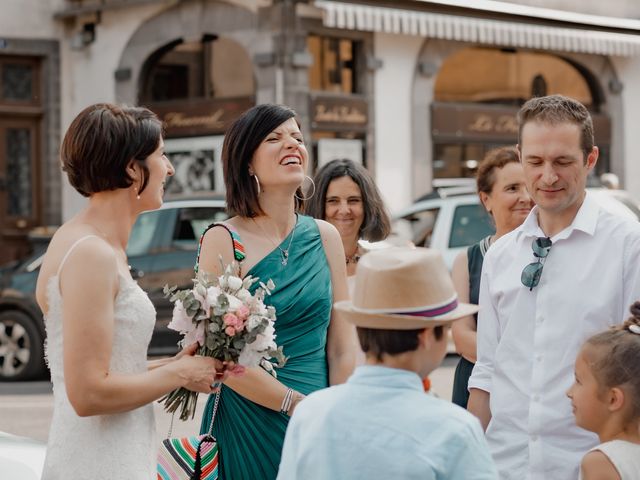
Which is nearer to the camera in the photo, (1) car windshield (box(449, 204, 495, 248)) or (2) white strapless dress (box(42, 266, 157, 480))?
(2) white strapless dress (box(42, 266, 157, 480))

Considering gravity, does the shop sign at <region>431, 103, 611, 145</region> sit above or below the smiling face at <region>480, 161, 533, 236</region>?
above

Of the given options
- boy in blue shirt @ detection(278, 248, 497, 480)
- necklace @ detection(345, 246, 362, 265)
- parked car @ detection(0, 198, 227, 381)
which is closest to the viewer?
boy in blue shirt @ detection(278, 248, 497, 480)

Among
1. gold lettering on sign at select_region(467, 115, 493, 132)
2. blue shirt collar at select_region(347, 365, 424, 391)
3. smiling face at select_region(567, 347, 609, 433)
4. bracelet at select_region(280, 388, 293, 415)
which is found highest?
gold lettering on sign at select_region(467, 115, 493, 132)

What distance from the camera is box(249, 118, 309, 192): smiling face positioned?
15.7 feet

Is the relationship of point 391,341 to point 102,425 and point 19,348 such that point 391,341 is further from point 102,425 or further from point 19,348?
point 19,348

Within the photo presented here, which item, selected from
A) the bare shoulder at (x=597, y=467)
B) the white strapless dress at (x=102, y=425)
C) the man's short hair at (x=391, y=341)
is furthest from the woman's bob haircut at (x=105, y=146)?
the bare shoulder at (x=597, y=467)

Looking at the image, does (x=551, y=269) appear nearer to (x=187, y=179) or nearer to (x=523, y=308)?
(x=523, y=308)

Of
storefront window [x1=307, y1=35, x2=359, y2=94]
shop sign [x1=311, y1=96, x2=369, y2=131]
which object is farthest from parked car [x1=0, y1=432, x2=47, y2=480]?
storefront window [x1=307, y1=35, x2=359, y2=94]

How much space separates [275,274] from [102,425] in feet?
3.45

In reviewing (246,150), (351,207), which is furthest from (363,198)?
(246,150)

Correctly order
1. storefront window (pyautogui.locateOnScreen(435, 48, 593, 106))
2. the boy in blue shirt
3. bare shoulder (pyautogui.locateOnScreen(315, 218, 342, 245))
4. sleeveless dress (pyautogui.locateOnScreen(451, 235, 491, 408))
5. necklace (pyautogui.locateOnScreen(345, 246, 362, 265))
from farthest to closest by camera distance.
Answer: storefront window (pyautogui.locateOnScreen(435, 48, 593, 106)) → necklace (pyautogui.locateOnScreen(345, 246, 362, 265)) → sleeveless dress (pyautogui.locateOnScreen(451, 235, 491, 408)) → bare shoulder (pyautogui.locateOnScreen(315, 218, 342, 245)) → the boy in blue shirt

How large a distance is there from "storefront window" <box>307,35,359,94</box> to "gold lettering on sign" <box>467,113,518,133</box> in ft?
9.73

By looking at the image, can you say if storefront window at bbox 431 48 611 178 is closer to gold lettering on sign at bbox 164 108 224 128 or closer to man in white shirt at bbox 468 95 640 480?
gold lettering on sign at bbox 164 108 224 128

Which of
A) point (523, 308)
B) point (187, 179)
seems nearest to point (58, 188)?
point (187, 179)
